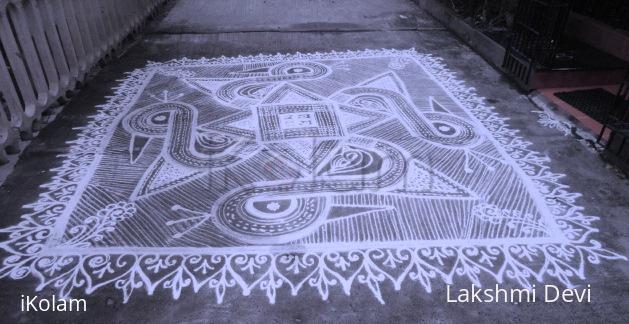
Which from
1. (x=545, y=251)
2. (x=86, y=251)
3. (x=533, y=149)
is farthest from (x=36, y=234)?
(x=533, y=149)

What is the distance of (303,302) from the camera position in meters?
1.73

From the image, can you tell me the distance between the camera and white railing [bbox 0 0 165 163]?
258cm

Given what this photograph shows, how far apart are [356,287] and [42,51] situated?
9.14 feet

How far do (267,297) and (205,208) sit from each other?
688 mm

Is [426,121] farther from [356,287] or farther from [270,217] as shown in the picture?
[356,287]

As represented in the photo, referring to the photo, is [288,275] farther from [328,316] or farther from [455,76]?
[455,76]

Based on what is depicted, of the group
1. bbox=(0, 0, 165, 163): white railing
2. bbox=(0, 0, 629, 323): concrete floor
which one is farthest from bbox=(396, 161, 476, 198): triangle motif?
bbox=(0, 0, 165, 163): white railing

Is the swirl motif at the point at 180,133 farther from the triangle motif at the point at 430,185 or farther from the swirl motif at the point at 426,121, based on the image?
the swirl motif at the point at 426,121

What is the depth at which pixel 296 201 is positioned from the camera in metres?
2.27

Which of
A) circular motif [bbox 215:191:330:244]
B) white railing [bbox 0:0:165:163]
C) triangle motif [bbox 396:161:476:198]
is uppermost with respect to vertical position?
white railing [bbox 0:0:165:163]

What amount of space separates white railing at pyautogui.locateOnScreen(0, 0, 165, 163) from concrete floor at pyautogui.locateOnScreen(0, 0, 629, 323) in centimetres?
16

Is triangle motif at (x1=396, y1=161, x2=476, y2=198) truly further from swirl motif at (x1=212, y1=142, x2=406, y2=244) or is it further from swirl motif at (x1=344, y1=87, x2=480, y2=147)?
swirl motif at (x1=344, y1=87, x2=480, y2=147)

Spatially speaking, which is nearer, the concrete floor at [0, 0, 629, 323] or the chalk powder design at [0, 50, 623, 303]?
the concrete floor at [0, 0, 629, 323]

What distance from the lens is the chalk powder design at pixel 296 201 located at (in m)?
1.87
